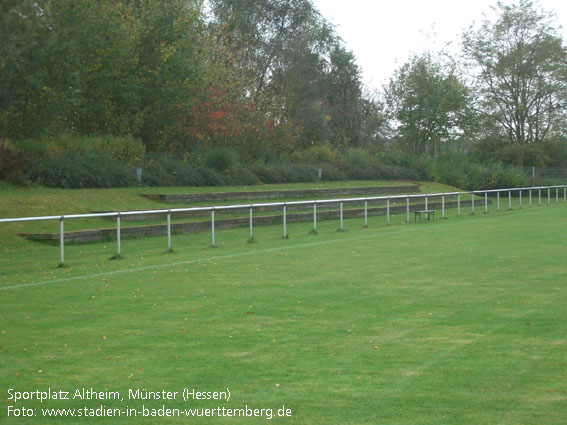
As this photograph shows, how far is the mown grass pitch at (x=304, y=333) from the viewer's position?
5172mm

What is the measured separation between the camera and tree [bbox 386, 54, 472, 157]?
2131 inches

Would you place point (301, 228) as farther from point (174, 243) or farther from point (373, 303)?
point (373, 303)

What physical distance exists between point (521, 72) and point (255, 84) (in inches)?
883

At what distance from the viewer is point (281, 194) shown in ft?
97.1

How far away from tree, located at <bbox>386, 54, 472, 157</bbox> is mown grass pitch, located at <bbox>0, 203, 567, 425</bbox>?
135ft

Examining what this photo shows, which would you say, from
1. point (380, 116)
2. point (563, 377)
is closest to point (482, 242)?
point (563, 377)

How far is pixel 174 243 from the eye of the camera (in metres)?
17.8

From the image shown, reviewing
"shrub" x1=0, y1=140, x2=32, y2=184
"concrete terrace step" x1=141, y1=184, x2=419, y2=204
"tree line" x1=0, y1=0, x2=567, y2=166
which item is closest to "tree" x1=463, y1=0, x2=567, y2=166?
"tree line" x1=0, y1=0, x2=567, y2=166

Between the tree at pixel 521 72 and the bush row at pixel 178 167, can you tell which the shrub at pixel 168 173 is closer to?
the bush row at pixel 178 167

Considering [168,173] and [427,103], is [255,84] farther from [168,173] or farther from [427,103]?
[168,173]

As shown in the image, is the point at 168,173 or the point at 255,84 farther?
the point at 255,84

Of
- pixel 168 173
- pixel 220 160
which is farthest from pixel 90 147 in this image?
pixel 220 160

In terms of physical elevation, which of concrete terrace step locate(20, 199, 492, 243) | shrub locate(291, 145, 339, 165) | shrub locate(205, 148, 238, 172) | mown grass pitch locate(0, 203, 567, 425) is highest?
shrub locate(291, 145, 339, 165)

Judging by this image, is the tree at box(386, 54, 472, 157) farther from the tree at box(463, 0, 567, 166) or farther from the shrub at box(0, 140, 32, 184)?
the shrub at box(0, 140, 32, 184)
